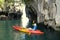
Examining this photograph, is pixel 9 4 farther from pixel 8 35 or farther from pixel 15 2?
pixel 8 35

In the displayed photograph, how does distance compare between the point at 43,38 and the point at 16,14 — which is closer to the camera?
the point at 43,38

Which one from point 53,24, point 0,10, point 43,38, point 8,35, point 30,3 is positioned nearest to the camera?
point 43,38

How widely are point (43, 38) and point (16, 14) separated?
2704 centimetres

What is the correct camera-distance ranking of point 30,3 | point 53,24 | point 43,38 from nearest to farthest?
point 43,38 < point 53,24 < point 30,3

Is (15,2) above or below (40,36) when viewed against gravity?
above

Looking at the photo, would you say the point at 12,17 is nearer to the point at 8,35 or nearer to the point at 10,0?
the point at 10,0

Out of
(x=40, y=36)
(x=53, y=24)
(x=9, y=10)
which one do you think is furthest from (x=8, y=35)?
(x=9, y=10)

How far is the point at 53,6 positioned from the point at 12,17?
20246 mm

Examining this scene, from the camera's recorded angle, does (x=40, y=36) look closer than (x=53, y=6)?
Yes

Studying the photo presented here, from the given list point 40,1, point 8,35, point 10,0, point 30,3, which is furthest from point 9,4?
point 8,35

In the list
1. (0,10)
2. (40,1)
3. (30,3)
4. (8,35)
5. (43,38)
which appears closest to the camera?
(43,38)

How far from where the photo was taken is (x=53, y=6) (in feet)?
119

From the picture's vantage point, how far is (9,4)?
55.9 m

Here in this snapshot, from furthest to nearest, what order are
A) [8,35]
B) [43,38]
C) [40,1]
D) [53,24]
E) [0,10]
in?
1. [0,10]
2. [40,1]
3. [53,24]
4. [8,35]
5. [43,38]
